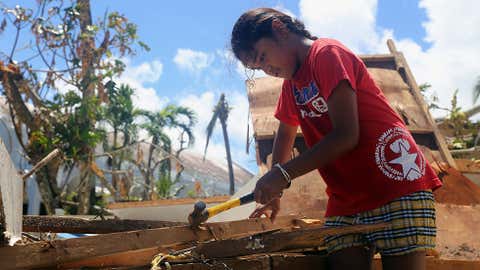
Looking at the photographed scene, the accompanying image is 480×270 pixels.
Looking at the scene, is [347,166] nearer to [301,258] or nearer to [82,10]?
[301,258]

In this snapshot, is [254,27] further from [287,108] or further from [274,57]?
[287,108]

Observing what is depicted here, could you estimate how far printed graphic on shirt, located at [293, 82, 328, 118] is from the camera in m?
1.89

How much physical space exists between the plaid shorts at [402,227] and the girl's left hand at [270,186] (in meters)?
0.31

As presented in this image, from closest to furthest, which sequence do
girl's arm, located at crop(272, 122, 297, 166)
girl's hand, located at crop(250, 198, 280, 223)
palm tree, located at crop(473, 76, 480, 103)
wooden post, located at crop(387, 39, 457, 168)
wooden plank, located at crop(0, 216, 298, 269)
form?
wooden plank, located at crop(0, 216, 298, 269)
girl's hand, located at crop(250, 198, 280, 223)
girl's arm, located at crop(272, 122, 297, 166)
wooden post, located at crop(387, 39, 457, 168)
palm tree, located at crop(473, 76, 480, 103)

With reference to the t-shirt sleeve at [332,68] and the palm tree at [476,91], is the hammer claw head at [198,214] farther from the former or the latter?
the palm tree at [476,91]

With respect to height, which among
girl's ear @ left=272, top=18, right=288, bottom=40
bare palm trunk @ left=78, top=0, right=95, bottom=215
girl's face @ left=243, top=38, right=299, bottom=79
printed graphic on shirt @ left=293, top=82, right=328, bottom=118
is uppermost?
bare palm trunk @ left=78, top=0, right=95, bottom=215

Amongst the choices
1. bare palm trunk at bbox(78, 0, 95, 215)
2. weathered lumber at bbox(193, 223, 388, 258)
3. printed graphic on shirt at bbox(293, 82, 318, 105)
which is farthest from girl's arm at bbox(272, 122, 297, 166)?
bare palm trunk at bbox(78, 0, 95, 215)

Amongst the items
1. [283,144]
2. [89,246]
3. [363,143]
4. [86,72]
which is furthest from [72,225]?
[86,72]

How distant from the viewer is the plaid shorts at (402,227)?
1.79m

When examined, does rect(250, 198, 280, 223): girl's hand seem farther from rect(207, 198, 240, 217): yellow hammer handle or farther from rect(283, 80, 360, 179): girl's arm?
rect(283, 80, 360, 179): girl's arm

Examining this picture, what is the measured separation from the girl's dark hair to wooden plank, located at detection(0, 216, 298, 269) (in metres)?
0.70

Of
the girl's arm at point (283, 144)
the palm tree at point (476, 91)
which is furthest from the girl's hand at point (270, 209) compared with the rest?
the palm tree at point (476, 91)

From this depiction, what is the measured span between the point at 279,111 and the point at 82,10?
25.4 ft

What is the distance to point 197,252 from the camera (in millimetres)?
1613
